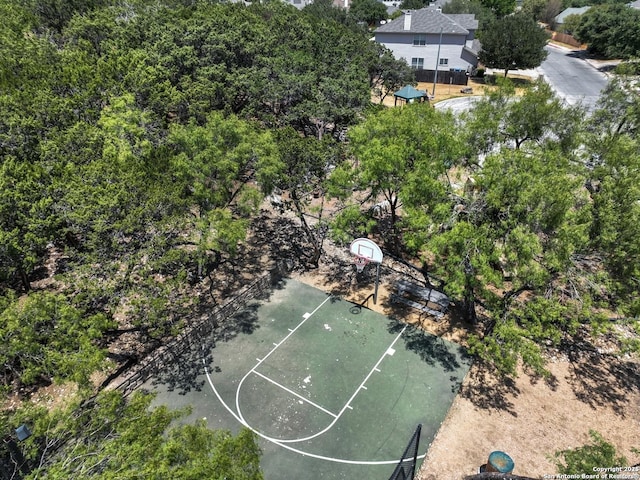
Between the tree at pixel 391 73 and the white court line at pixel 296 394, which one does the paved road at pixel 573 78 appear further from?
the white court line at pixel 296 394

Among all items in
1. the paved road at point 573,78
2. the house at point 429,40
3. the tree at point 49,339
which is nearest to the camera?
the tree at point 49,339

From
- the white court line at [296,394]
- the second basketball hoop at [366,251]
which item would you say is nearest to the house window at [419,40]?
the second basketball hoop at [366,251]

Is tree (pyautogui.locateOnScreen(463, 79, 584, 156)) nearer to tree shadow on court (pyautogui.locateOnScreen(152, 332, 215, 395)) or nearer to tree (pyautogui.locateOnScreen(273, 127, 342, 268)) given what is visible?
tree (pyautogui.locateOnScreen(273, 127, 342, 268))

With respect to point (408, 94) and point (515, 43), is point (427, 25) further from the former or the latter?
point (408, 94)

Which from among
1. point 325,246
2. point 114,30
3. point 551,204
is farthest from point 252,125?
point 114,30

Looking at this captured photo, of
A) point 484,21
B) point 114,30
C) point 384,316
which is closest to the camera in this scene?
point 384,316

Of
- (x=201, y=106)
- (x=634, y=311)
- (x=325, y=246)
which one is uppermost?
(x=201, y=106)

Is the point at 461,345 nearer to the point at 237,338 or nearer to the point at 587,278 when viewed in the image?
the point at 587,278
